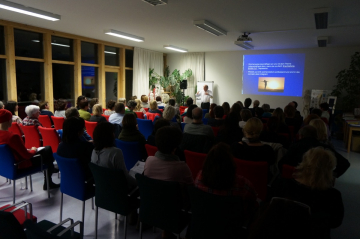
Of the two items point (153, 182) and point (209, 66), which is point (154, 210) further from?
point (209, 66)

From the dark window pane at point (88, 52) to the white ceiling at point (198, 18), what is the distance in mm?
782

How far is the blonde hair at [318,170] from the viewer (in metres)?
1.80

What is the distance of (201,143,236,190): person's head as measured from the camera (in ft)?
5.94

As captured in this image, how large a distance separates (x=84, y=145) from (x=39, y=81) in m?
5.84

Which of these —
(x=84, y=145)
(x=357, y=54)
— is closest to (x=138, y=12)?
(x=84, y=145)

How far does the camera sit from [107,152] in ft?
8.26

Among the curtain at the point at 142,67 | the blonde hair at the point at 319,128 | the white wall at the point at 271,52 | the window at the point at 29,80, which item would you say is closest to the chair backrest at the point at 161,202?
the blonde hair at the point at 319,128

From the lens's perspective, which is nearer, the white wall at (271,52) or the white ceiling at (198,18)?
the white ceiling at (198,18)

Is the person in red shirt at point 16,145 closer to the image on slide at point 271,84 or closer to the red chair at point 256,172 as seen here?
the red chair at point 256,172

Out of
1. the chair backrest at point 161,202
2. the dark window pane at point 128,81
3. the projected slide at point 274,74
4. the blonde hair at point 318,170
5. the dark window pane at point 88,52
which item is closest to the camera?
the blonde hair at point 318,170

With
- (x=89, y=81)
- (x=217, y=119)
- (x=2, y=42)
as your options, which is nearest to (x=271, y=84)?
(x=217, y=119)

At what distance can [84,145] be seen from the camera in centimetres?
279

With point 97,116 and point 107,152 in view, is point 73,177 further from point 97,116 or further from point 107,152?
point 97,116

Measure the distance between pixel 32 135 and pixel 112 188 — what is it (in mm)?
2646
